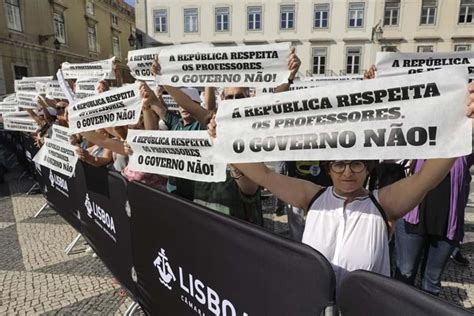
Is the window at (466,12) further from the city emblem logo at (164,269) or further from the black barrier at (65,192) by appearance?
the city emblem logo at (164,269)

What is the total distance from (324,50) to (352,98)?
27.2 meters

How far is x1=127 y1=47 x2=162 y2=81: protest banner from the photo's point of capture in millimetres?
2805

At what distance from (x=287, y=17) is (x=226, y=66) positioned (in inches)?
1047

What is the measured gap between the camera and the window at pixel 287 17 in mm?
26328

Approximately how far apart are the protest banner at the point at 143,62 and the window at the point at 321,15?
26.0 m

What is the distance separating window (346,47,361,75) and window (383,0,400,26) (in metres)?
2.76

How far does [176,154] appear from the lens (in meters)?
Result: 2.07

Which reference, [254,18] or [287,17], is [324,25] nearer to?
[287,17]

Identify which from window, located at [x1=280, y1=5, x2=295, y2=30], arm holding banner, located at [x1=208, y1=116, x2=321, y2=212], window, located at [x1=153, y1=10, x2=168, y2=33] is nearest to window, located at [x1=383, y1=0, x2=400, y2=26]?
window, located at [x1=280, y1=5, x2=295, y2=30]

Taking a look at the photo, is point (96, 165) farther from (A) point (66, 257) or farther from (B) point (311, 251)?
(B) point (311, 251)

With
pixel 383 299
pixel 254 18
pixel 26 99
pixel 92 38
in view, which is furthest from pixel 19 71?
pixel 383 299

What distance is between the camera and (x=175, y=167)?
2100 mm

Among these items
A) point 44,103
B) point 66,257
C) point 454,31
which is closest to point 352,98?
point 66,257

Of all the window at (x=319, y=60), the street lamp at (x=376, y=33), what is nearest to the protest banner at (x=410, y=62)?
the street lamp at (x=376, y=33)
